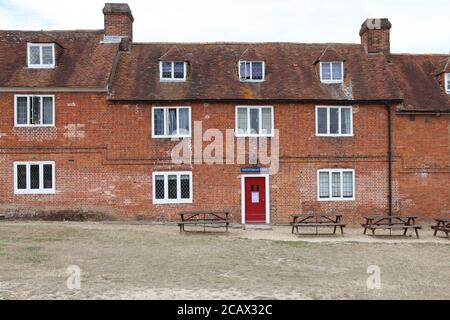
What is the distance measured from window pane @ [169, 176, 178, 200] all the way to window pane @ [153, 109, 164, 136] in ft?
7.20

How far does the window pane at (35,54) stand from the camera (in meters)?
24.9

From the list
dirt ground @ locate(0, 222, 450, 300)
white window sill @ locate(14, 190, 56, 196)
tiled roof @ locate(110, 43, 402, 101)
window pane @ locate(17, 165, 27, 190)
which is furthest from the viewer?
tiled roof @ locate(110, 43, 402, 101)

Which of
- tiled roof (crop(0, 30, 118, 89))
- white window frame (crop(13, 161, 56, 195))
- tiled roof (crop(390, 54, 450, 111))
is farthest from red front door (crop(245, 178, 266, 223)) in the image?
white window frame (crop(13, 161, 56, 195))

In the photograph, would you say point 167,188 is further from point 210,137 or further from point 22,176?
point 22,176

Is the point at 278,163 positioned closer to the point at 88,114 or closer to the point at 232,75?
the point at 232,75

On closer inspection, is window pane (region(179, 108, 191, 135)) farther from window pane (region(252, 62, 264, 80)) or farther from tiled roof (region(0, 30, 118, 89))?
window pane (region(252, 62, 264, 80))

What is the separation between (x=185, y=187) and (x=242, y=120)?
166 inches

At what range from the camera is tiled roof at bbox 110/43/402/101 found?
2455cm

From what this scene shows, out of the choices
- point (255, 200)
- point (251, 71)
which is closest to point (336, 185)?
point (255, 200)

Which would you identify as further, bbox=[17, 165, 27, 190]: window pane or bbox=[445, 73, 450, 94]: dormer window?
bbox=[445, 73, 450, 94]: dormer window

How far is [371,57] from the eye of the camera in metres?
27.6
